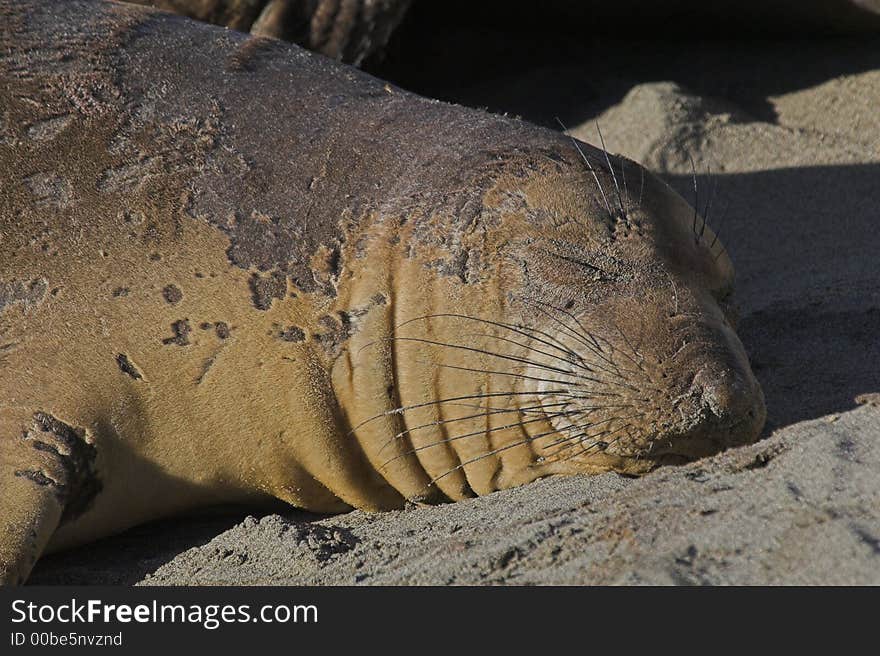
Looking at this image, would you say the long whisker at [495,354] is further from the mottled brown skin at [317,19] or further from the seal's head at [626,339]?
the mottled brown skin at [317,19]

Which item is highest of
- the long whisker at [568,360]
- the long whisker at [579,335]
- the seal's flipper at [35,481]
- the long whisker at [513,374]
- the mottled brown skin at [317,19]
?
the mottled brown skin at [317,19]

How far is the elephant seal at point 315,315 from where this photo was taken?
126 inches

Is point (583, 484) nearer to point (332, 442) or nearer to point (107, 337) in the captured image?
point (332, 442)

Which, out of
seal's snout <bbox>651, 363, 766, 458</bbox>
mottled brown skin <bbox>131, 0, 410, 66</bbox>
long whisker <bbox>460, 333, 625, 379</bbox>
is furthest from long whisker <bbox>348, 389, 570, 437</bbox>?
mottled brown skin <bbox>131, 0, 410, 66</bbox>

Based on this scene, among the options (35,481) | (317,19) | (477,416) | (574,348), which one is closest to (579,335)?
(574,348)

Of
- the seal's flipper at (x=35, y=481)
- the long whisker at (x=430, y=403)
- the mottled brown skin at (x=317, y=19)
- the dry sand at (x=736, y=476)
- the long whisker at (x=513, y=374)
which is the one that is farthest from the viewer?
the mottled brown skin at (x=317, y=19)

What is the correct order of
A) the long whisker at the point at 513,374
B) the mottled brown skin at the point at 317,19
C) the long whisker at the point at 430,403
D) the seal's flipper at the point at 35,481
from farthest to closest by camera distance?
the mottled brown skin at the point at 317,19, the long whisker at the point at 430,403, the long whisker at the point at 513,374, the seal's flipper at the point at 35,481

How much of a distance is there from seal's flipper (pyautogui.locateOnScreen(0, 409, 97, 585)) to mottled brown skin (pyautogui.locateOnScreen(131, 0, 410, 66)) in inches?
113

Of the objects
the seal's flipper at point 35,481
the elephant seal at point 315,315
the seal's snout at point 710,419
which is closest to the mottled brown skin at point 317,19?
the elephant seal at point 315,315

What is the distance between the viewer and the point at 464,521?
9.98 ft

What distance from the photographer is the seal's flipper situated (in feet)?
9.97

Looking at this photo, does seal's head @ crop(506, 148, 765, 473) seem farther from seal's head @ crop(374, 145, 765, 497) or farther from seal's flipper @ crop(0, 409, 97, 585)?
seal's flipper @ crop(0, 409, 97, 585)

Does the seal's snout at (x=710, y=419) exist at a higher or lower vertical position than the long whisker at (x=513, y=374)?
higher

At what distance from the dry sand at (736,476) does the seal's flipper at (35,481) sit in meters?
0.20
